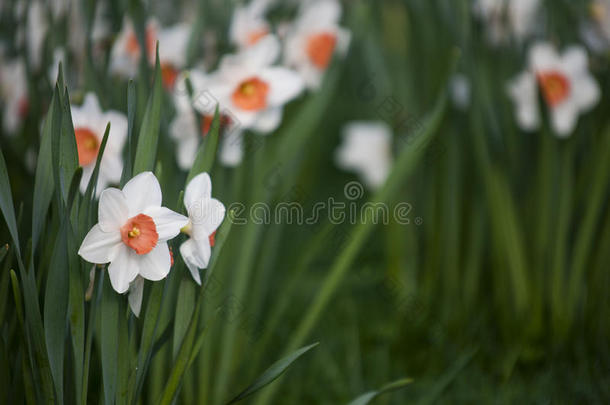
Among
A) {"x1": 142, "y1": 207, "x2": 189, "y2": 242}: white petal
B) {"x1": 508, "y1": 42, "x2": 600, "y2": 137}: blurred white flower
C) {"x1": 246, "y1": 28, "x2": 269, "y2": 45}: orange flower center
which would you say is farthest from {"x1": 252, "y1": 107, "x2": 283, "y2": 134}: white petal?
{"x1": 508, "y1": 42, "x2": 600, "y2": 137}: blurred white flower

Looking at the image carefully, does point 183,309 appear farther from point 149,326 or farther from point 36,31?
point 36,31

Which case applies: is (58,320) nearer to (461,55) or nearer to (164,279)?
(164,279)

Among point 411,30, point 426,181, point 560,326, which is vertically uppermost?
point 411,30

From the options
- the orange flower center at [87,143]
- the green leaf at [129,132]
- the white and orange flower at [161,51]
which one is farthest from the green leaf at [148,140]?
the white and orange flower at [161,51]

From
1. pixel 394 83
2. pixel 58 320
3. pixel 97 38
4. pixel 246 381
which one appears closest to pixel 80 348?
pixel 58 320

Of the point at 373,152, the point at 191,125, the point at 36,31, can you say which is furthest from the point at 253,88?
the point at 36,31

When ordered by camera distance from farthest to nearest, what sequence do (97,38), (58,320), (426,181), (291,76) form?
(426,181), (97,38), (291,76), (58,320)
